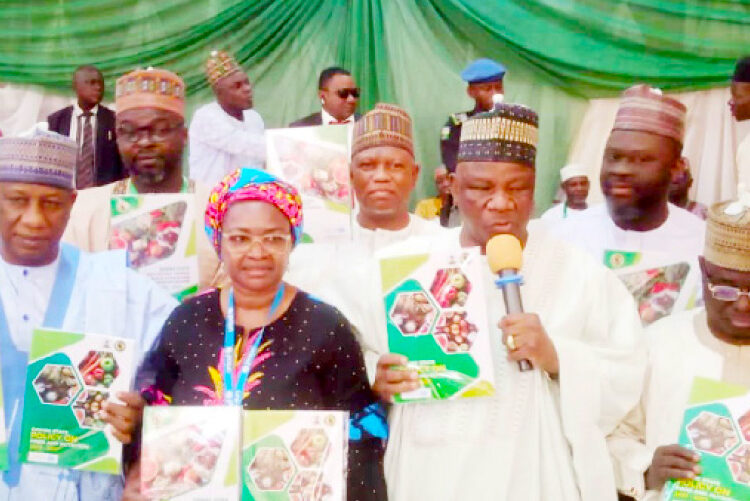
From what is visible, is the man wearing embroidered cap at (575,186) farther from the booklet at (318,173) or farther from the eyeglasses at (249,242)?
the eyeglasses at (249,242)

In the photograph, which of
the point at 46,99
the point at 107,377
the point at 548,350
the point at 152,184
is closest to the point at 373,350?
the point at 548,350

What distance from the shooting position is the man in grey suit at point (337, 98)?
727 cm

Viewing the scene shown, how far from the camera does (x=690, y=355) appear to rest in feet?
10.5

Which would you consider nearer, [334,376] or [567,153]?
[334,376]

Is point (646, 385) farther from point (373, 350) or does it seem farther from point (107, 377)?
point (107, 377)

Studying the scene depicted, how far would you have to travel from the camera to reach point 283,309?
2.98 metres

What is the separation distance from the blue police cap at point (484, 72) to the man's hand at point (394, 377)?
474 centimetres

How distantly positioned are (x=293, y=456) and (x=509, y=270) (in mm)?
844

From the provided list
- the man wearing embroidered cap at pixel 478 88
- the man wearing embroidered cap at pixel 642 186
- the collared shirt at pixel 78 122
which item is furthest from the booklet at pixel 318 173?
the collared shirt at pixel 78 122

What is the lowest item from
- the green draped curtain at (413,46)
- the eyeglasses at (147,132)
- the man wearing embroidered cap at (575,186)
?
the eyeglasses at (147,132)

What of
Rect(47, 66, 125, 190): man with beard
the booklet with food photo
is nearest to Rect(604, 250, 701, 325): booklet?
the booklet with food photo

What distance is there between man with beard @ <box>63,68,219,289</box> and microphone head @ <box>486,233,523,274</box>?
1.84 meters

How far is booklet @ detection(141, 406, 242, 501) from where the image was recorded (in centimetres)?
263

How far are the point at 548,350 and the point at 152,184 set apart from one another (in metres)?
2.30
